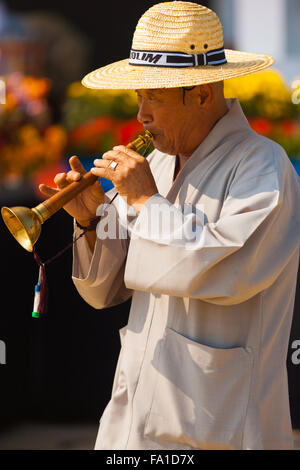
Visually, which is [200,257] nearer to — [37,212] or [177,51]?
[37,212]

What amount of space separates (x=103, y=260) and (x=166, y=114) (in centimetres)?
61

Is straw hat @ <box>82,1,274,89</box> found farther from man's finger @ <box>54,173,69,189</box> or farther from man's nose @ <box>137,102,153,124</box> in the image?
man's finger @ <box>54,173,69,189</box>

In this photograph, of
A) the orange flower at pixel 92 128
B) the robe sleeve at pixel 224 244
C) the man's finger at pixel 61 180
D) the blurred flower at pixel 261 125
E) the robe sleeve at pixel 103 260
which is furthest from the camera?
the orange flower at pixel 92 128

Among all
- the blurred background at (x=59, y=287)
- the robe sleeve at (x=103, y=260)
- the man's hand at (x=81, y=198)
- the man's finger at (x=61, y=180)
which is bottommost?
the blurred background at (x=59, y=287)

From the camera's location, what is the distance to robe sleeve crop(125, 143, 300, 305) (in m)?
2.63

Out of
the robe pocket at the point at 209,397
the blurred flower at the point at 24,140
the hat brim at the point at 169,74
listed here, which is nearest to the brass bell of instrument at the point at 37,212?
the hat brim at the point at 169,74

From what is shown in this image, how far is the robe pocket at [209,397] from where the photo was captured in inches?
109

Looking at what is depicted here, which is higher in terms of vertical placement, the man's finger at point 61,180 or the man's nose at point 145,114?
the man's nose at point 145,114

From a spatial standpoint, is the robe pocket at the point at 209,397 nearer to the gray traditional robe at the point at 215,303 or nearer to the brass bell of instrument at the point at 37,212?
the gray traditional robe at the point at 215,303

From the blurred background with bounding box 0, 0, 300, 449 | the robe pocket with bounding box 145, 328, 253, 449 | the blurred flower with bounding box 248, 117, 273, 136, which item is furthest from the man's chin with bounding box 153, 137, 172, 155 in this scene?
the blurred flower with bounding box 248, 117, 273, 136

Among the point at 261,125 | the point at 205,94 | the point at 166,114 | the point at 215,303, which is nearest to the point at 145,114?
the point at 166,114

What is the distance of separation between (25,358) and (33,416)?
0.39 m

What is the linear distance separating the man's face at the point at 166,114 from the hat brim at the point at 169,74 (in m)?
0.06

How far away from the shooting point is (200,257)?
2.62 metres
